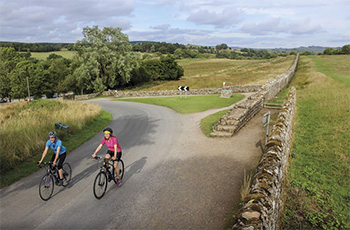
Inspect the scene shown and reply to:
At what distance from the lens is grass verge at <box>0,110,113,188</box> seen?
27.3 ft

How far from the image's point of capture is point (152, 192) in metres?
7.07

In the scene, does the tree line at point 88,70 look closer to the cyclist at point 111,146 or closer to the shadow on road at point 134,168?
the shadow on road at point 134,168

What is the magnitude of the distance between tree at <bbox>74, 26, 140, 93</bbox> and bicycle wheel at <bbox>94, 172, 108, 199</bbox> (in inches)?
1510

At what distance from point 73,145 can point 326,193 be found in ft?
36.5

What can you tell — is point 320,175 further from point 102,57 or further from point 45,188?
point 102,57

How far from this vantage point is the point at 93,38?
43.5 m

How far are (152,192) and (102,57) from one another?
4164 cm

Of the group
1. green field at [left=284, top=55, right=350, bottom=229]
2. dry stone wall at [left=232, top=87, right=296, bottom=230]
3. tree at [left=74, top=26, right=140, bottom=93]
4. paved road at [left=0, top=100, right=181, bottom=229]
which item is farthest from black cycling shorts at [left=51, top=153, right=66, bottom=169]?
tree at [left=74, top=26, right=140, bottom=93]

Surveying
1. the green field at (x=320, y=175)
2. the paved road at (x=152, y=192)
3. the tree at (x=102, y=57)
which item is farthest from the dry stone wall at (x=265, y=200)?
the tree at (x=102, y=57)

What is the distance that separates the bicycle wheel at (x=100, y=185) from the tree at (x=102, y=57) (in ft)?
126

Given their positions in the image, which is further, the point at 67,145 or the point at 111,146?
the point at 67,145

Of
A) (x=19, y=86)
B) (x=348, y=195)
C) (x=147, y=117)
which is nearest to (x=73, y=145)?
(x=147, y=117)

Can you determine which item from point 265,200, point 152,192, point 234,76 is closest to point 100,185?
point 152,192

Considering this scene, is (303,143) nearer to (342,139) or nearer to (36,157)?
(342,139)
